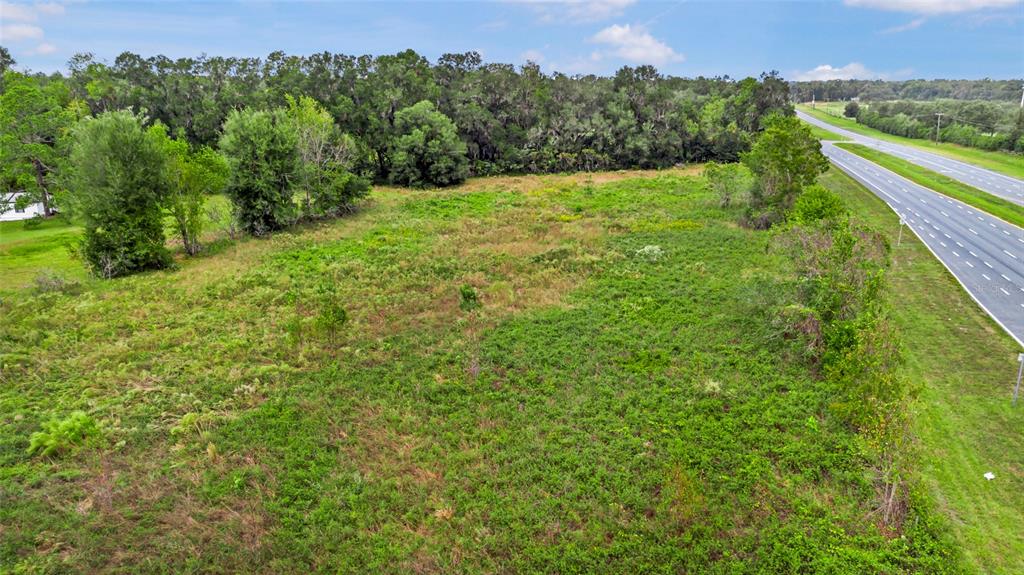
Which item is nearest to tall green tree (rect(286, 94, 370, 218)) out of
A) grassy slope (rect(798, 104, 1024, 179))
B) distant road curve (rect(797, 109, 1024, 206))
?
distant road curve (rect(797, 109, 1024, 206))

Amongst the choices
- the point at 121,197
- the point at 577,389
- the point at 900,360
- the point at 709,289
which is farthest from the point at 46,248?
the point at 900,360

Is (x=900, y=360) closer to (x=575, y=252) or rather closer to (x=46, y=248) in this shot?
(x=575, y=252)

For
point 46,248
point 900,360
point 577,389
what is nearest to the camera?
point 900,360

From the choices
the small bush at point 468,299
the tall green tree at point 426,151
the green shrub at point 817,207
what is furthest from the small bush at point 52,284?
the green shrub at point 817,207

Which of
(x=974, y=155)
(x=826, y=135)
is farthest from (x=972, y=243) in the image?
(x=826, y=135)

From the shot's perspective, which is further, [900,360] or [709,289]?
[709,289]

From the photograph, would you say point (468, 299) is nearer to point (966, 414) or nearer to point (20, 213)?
point (966, 414)

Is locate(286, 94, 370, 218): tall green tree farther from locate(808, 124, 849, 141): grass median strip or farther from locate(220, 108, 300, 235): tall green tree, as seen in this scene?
locate(808, 124, 849, 141): grass median strip

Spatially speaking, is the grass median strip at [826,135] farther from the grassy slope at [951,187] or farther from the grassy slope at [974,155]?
the grassy slope at [951,187]
